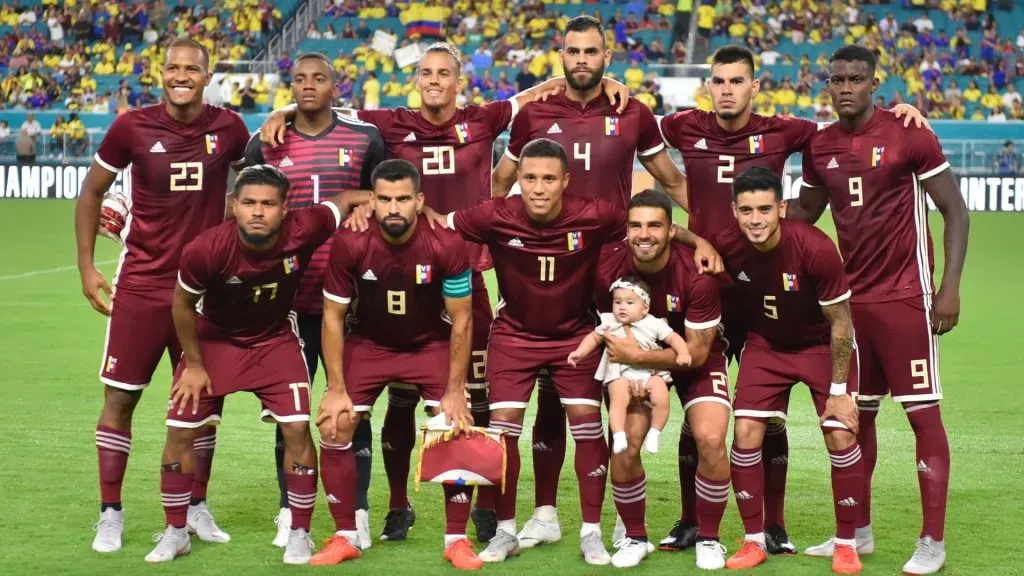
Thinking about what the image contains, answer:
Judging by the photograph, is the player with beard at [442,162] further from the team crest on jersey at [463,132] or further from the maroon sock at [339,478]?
the maroon sock at [339,478]

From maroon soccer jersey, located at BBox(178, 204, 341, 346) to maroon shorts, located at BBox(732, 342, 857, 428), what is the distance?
2270 mm

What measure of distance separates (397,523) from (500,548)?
0.73 m

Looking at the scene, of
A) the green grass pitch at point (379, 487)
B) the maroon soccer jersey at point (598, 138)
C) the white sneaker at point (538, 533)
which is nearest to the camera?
the green grass pitch at point (379, 487)

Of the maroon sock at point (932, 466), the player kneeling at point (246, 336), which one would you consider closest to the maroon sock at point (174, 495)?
the player kneeling at point (246, 336)

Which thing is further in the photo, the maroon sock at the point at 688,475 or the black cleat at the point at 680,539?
the maroon sock at the point at 688,475

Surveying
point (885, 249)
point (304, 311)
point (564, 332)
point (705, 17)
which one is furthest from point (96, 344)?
point (705, 17)

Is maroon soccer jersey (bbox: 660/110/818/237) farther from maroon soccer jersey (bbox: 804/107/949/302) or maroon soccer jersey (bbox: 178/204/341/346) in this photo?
maroon soccer jersey (bbox: 178/204/341/346)

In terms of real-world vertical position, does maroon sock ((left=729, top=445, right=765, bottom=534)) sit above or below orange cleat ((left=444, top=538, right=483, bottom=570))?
above

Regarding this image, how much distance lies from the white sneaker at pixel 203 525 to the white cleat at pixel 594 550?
6.20 ft

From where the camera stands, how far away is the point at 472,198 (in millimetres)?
7750

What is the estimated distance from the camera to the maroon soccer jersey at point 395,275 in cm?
689

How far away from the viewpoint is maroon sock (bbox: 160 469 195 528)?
6918 mm

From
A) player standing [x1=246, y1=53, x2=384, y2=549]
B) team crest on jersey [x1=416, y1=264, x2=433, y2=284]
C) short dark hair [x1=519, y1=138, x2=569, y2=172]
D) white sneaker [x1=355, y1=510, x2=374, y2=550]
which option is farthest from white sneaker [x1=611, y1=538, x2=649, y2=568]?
short dark hair [x1=519, y1=138, x2=569, y2=172]

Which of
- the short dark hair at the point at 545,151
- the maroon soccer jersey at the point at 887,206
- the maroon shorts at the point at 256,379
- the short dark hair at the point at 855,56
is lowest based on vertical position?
the maroon shorts at the point at 256,379
